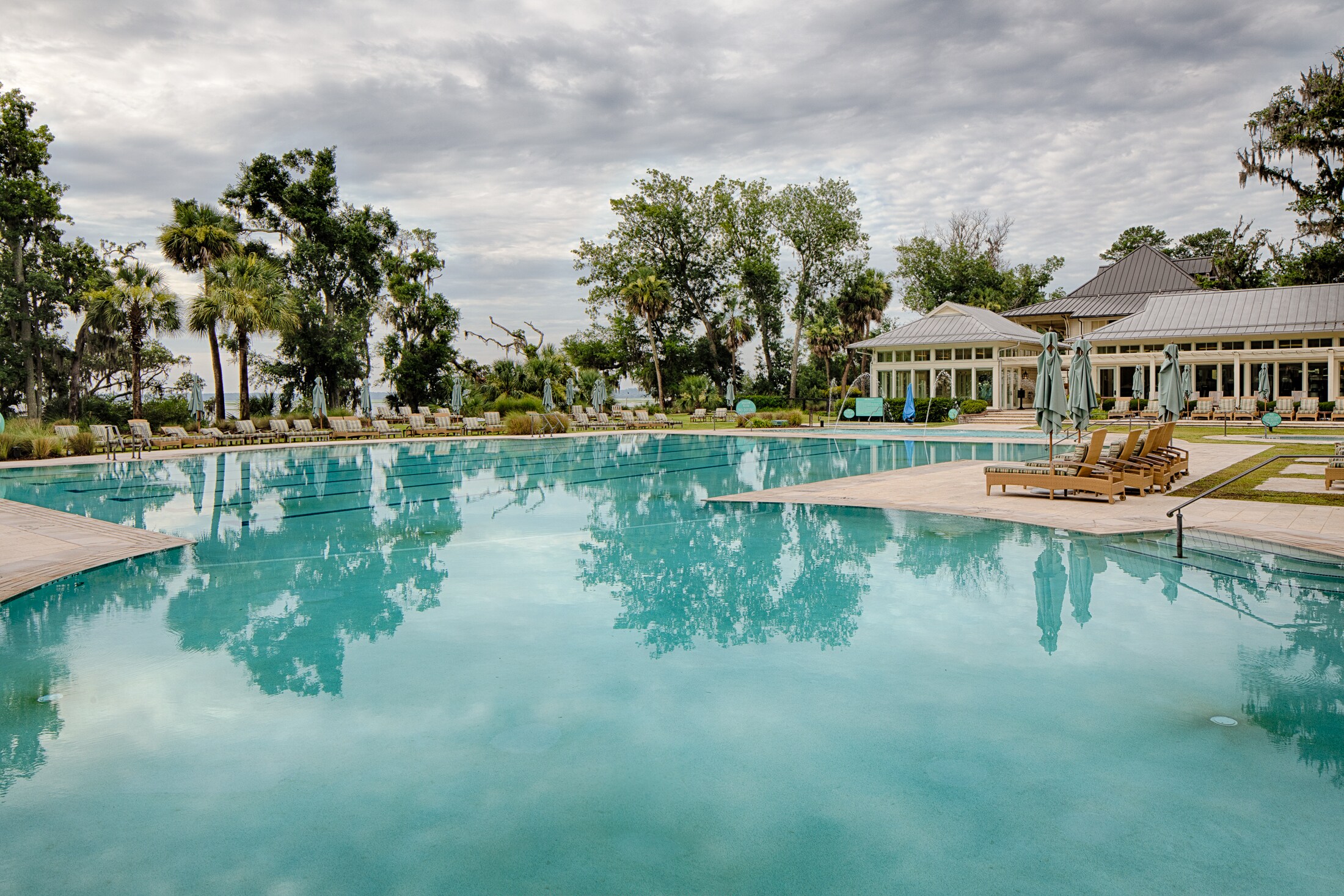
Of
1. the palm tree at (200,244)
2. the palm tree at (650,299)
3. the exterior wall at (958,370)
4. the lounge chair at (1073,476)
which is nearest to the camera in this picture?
the lounge chair at (1073,476)

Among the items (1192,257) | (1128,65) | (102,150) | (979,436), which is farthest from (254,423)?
(1192,257)

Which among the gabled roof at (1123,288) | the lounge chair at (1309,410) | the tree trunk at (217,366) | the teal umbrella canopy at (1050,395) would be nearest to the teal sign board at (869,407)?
the lounge chair at (1309,410)

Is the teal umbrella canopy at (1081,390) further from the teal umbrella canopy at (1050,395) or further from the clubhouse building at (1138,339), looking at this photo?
the clubhouse building at (1138,339)

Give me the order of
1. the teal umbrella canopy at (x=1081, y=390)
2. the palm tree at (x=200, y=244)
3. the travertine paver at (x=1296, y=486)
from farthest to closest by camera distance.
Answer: the palm tree at (x=200, y=244), the teal umbrella canopy at (x=1081, y=390), the travertine paver at (x=1296, y=486)

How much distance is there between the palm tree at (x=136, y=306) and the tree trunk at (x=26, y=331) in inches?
130

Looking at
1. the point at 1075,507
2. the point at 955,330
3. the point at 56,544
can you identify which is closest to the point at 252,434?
the point at 56,544

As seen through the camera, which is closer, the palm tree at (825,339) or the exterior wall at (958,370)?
the exterior wall at (958,370)

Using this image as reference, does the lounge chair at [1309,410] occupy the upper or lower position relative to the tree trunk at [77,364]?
lower

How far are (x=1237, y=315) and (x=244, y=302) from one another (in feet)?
133

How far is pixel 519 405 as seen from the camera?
107ft

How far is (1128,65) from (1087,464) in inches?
711

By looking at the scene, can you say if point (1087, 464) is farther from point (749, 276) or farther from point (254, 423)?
point (749, 276)

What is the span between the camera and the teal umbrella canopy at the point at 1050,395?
12125 millimetres

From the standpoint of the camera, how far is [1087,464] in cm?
1109
